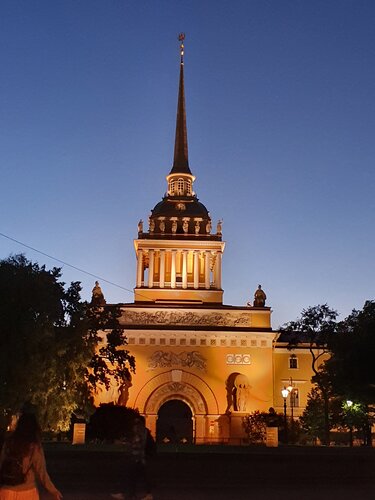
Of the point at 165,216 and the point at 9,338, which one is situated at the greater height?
the point at 165,216

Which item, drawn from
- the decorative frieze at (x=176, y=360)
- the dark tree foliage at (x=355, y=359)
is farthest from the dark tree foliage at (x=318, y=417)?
the decorative frieze at (x=176, y=360)

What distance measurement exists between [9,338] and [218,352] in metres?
26.7

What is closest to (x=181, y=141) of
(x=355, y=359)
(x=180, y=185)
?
(x=180, y=185)

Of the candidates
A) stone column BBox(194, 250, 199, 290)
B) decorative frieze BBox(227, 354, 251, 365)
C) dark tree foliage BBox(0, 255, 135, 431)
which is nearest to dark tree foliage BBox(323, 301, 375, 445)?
decorative frieze BBox(227, 354, 251, 365)

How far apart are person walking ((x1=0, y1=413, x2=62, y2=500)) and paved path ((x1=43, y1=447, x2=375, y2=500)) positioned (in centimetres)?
683

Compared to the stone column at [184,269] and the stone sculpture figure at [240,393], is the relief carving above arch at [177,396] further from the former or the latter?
the stone column at [184,269]

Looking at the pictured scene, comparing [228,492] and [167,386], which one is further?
[167,386]

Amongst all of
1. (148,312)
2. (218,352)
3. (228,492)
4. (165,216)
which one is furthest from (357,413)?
(228,492)

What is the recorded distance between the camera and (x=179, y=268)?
5922cm

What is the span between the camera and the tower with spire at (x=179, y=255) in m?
58.0

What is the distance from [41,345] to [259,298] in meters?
29.6

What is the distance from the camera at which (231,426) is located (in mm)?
49812

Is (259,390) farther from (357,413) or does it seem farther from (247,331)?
(357,413)

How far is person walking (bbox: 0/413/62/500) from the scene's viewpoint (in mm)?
7598
